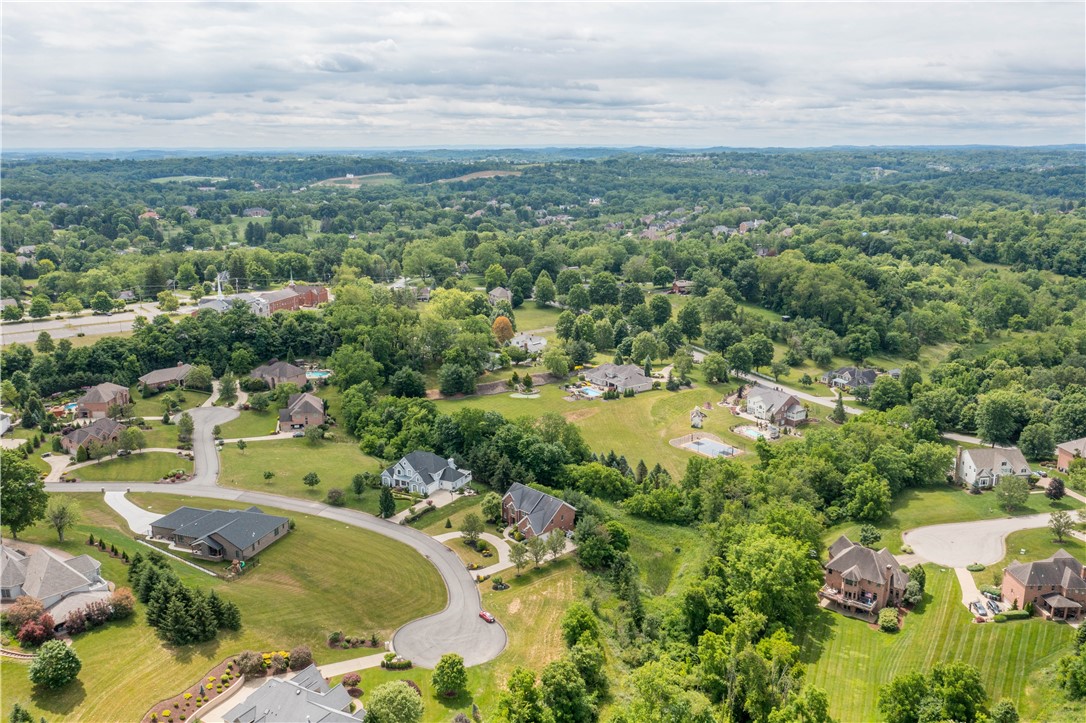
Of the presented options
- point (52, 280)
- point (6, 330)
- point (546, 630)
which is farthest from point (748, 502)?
point (52, 280)

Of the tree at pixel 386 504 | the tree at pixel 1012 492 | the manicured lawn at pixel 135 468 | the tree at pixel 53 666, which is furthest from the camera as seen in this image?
the manicured lawn at pixel 135 468

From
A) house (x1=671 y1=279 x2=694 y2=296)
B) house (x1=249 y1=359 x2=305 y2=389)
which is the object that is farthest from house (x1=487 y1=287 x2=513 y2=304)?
house (x1=249 y1=359 x2=305 y2=389)

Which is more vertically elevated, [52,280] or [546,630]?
[52,280]

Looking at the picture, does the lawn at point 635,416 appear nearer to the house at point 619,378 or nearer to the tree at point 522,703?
the house at point 619,378

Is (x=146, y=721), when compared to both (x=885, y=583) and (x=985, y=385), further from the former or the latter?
(x=985, y=385)

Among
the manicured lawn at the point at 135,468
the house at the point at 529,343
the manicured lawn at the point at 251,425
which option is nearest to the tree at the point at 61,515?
the manicured lawn at the point at 135,468

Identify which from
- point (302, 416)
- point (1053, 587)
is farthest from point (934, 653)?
point (302, 416)
